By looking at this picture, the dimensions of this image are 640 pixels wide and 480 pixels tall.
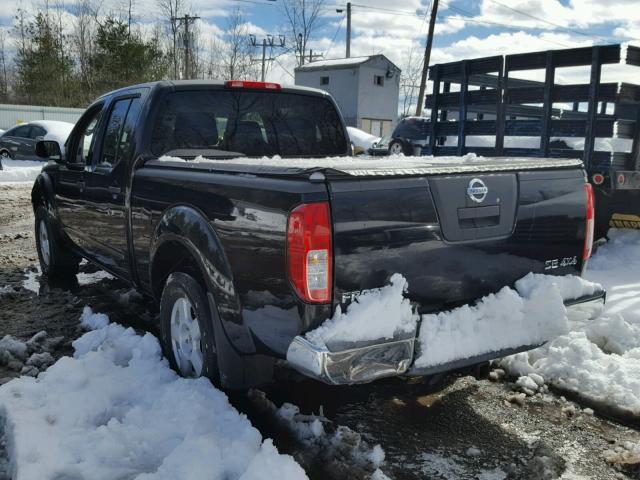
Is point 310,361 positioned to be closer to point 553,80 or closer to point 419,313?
point 419,313

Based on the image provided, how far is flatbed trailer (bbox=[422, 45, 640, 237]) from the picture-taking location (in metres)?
6.23

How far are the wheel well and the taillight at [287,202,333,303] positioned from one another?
0.90m

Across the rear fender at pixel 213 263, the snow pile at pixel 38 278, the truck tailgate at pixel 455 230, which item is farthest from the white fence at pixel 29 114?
the truck tailgate at pixel 455 230

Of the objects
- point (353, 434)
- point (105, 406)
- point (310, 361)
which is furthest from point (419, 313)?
point (105, 406)

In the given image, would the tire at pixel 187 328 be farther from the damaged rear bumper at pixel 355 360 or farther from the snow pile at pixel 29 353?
the snow pile at pixel 29 353

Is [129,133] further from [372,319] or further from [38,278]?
[38,278]

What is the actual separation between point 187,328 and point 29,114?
34553 mm

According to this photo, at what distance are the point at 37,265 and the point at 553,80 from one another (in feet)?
21.2

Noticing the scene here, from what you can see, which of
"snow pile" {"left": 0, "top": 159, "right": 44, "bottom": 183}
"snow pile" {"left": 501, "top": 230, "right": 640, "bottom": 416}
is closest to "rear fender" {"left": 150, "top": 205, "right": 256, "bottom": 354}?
"snow pile" {"left": 501, "top": 230, "right": 640, "bottom": 416}

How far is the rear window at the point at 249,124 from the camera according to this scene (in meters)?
4.20

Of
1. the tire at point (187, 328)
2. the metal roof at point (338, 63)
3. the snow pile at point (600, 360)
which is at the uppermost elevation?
the metal roof at point (338, 63)

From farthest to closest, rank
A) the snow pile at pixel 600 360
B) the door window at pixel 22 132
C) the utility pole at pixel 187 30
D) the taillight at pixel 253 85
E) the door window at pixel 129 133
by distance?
the utility pole at pixel 187 30 → the door window at pixel 22 132 → the taillight at pixel 253 85 → the door window at pixel 129 133 → the snow pile at pixel 600 360

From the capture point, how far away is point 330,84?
5003cm

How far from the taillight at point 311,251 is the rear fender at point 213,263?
1.63 feet
